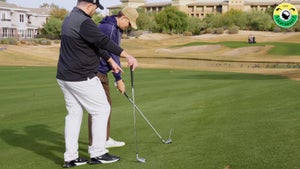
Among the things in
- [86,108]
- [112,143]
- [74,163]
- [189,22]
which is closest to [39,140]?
[112,143]

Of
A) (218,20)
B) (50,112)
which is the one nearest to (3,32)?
(218,20)

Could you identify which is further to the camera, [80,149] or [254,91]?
[254,91]

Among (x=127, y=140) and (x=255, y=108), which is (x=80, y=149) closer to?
(x=127, y=140)

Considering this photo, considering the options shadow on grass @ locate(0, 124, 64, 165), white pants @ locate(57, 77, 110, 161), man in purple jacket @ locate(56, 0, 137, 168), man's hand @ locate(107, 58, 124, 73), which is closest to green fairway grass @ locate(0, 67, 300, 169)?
shadow on grass @ locate(0, 124, 64, 165)

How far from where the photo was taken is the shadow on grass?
316 inches

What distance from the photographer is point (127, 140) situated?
8430 mm

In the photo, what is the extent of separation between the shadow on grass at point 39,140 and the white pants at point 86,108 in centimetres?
68

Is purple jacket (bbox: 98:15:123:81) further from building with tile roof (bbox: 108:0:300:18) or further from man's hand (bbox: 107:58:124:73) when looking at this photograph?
building with tile roof (bbox: 108:0:300:18)

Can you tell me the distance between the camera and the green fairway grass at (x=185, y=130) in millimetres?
6617

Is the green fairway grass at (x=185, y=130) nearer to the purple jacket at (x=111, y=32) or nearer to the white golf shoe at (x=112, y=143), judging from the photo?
the white golf shoe at (x=112, y=143)

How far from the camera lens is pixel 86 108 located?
6.68 meters

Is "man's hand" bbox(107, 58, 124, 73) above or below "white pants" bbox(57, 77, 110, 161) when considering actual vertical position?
above

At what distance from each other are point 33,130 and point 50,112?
2548 millimetres

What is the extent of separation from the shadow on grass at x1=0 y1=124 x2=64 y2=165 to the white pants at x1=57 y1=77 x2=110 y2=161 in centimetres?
68
